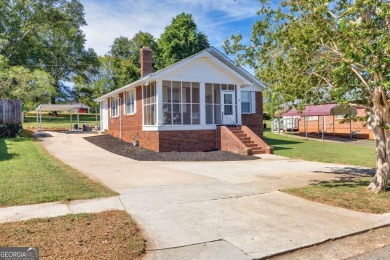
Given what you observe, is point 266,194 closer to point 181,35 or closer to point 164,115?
point 164,115

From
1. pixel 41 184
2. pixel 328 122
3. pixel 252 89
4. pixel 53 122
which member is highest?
pixel 252 89

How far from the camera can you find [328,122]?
1395 inches

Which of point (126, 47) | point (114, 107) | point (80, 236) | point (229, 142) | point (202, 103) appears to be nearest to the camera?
point (80, 236)

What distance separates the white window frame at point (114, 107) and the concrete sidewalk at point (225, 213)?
14660 mm

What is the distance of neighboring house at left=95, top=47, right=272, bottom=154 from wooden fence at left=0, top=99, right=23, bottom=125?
8.23m

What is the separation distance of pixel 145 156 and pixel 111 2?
7.81 meters

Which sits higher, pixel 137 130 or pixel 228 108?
pixel 228 108

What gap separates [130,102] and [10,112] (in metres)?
8.15

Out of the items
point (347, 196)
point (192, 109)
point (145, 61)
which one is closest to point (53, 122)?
point (145, 61)

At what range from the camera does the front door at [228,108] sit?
18828 mm

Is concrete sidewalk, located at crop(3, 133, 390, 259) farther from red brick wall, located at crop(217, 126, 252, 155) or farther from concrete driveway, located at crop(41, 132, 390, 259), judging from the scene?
red brick wall, located at crop(217, 126, 252, 155)

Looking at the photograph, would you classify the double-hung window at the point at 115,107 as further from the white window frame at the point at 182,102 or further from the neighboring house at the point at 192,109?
the white window frame at the point at 182,102

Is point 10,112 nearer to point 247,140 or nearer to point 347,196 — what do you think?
point 247,140

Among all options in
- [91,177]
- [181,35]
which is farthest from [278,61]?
[181,35]
